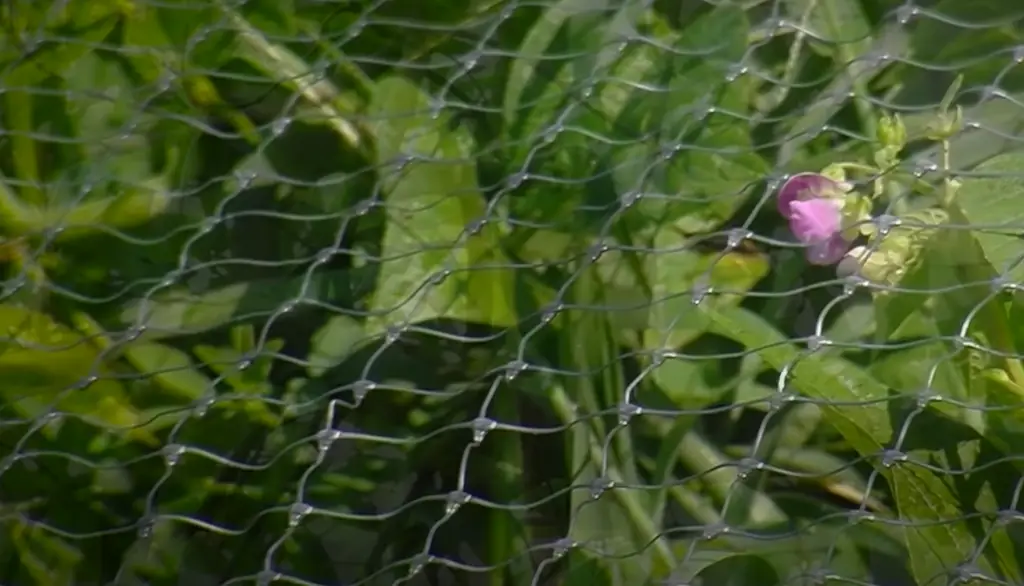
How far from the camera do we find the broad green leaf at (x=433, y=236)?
43 cm

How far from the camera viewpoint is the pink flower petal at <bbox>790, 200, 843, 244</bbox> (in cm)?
41

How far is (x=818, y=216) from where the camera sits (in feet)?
1.33

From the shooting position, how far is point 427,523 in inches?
17.2

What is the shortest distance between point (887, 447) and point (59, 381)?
1.01 ft

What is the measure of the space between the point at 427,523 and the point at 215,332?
0.11 meters

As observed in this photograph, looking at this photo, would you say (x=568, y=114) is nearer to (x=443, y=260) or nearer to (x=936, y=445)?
(x=443, y=260)

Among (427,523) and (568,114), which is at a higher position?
(568,114)

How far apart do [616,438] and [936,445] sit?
0.11 m

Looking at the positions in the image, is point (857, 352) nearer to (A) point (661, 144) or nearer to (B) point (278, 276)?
(A) point (661, 144)

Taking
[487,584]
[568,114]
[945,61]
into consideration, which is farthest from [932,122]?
[487,584]

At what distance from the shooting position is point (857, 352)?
41 centimetres

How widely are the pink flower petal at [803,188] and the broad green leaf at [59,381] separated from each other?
0.26m

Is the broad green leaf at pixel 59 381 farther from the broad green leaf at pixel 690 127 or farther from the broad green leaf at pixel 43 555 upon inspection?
the broad green leaf at pixel 690 127

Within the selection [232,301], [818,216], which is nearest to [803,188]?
[818,216]
